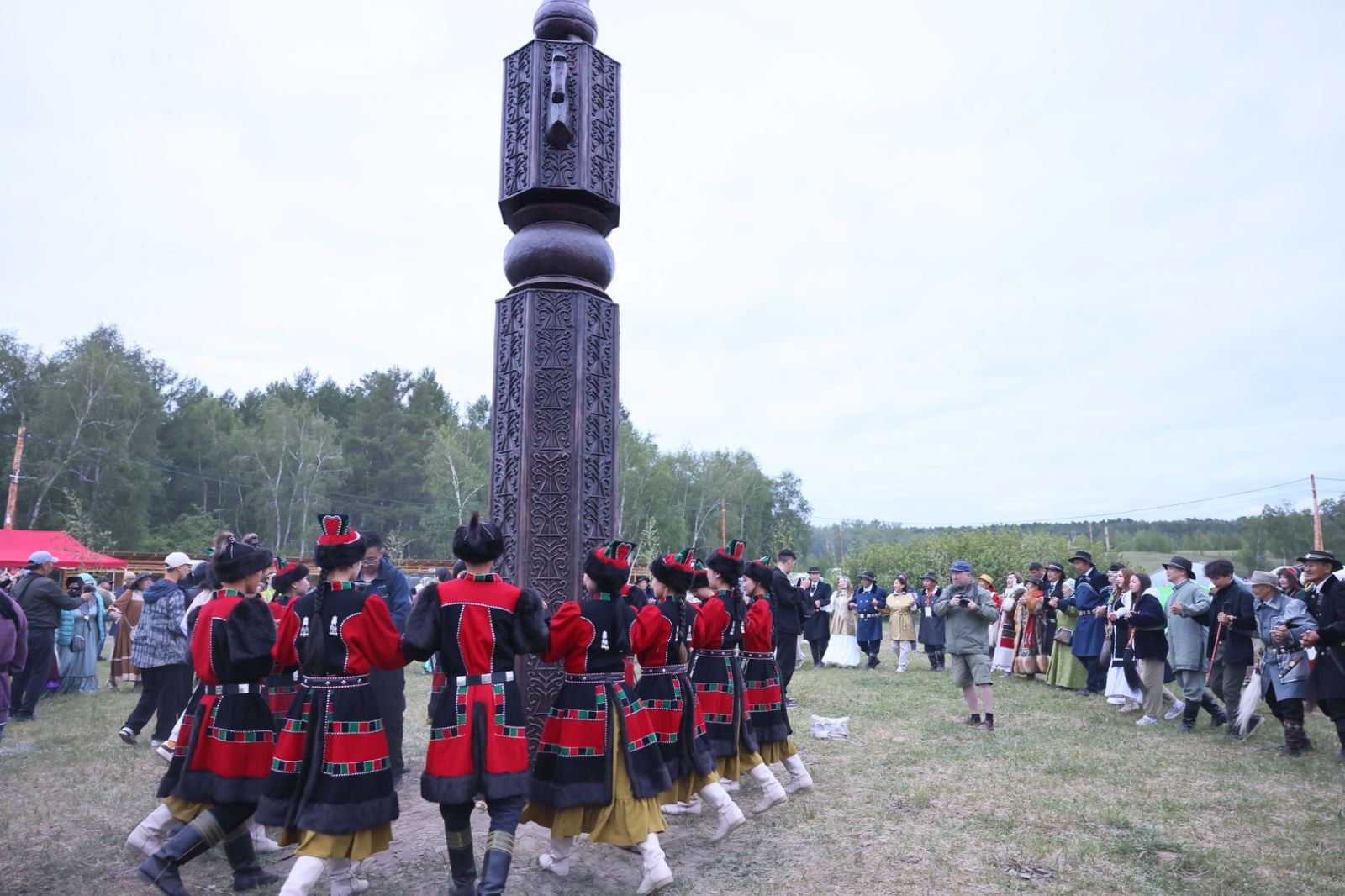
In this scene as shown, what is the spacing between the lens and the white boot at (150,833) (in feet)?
15.6

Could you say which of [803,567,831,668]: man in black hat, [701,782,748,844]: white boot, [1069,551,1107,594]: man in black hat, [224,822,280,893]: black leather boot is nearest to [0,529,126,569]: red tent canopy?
[803,567,831,668]: man in black hat

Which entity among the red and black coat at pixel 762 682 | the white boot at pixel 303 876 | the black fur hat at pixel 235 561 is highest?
the black fur hat at pixel 235 561

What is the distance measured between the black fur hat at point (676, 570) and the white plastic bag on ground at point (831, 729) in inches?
172

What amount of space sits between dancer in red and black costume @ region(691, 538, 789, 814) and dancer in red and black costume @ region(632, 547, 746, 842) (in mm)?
504

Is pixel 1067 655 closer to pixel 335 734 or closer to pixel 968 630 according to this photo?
pixel 968 630

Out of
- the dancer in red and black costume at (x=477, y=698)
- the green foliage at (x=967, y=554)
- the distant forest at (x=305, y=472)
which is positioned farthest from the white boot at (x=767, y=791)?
the distant forest at (x=305, y=472)

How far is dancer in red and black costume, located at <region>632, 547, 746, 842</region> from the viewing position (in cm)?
582

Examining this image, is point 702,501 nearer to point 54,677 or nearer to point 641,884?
point 54,677

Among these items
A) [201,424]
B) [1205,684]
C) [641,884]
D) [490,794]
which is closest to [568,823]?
[641,884]

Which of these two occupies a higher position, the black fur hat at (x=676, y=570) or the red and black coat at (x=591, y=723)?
the black fur hat at (x=676, y=570)

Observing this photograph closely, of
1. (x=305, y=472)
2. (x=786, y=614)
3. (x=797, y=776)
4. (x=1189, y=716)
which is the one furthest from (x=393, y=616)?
(x=305, y=472)

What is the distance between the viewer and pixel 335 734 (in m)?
4.45

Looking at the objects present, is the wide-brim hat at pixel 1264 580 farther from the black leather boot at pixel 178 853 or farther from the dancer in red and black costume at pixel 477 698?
the black leather boot at pixel 178 853

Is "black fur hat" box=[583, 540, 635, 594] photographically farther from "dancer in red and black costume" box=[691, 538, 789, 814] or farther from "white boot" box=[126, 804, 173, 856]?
"white boot" box=[126, 804, 173, 856]
